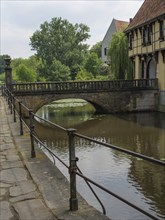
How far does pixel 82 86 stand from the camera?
2706 centimetres

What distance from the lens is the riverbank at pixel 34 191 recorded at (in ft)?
11.5

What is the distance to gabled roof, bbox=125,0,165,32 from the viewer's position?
84.3 ft

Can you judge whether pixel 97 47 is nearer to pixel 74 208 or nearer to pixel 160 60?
pixel 160 60

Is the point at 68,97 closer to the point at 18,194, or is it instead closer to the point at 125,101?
the point at 125,101

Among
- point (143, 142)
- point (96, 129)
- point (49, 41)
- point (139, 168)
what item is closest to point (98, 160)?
point (139, 168)

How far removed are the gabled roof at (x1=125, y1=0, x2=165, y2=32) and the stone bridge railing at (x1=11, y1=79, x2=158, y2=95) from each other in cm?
528

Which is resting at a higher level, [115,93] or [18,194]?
[115,93]

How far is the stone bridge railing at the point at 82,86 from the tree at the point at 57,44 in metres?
28.5

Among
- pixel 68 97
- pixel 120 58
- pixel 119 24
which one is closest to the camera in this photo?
pixel 68 97

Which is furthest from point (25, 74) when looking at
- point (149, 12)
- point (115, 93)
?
point (149, 12)

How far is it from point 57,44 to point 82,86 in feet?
105

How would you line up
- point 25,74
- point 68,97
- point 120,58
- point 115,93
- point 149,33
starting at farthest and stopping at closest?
point 25,74
point 120,58
point 115,93
point 149,33
point 68,97

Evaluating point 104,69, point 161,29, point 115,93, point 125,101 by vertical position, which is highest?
point 161,29

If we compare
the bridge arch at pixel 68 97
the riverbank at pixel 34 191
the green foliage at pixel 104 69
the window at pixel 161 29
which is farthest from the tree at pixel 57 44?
the riverbank at pixel 34 191
